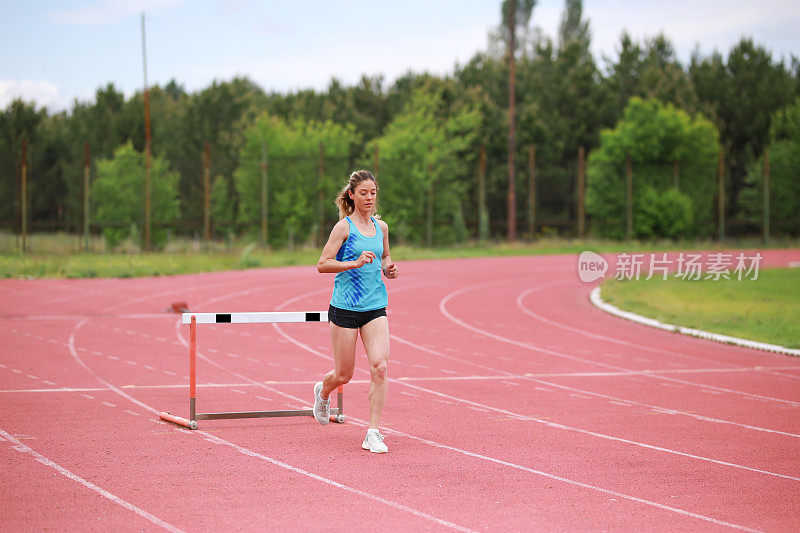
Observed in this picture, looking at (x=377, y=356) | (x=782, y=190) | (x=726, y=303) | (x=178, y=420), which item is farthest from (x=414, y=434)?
(x=782, y=190)

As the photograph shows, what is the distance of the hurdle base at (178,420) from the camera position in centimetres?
776

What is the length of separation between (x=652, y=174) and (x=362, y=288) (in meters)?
41.4

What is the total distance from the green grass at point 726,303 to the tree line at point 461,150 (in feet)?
55.1

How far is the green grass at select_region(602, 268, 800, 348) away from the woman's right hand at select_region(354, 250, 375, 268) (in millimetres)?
9059

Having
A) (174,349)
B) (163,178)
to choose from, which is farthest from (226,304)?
(163,178)

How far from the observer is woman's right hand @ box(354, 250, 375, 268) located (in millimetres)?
6645

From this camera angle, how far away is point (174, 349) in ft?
42.5

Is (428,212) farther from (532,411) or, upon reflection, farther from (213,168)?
(532,411)

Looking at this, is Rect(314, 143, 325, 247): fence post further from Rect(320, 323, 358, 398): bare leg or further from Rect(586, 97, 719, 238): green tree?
Rect(320, 323, 358, 398): bare leg

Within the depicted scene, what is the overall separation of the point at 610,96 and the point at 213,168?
1050 inches

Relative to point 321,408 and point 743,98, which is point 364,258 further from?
point 743,98

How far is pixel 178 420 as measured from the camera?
788 centimetres

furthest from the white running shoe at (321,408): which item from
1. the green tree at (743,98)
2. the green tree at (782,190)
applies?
the green tree at (743,98)

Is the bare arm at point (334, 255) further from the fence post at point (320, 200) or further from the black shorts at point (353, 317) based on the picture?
the fence post at point (320, 200)
